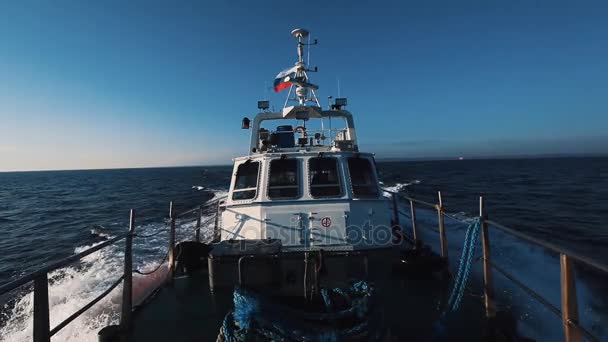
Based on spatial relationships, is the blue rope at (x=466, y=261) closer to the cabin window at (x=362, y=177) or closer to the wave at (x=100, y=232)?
the cabin window at (x=362, y=177)

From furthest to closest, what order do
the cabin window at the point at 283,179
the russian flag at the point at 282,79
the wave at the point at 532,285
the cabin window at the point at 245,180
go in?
1. the russian flag at the point at 282,79
2. the cabin window at the point at 245,180
3. the cabin window at the point at 283,179
4. the wave at the point at 532,285

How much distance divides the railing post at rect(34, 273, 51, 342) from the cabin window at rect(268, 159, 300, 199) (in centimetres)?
454

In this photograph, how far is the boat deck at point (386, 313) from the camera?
13.9 ft

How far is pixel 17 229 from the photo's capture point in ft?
69.2

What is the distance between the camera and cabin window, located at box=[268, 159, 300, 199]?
7.10 meters

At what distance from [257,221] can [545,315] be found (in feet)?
21.4

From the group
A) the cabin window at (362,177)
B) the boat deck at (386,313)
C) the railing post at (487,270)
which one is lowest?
the boat deck at (386,313)

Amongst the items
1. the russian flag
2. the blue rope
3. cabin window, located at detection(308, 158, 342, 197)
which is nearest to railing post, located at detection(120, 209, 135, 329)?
cabin window, located at detection(308, 158, 342, 197)

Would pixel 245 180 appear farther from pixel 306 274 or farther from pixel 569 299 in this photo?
pixel 569 299

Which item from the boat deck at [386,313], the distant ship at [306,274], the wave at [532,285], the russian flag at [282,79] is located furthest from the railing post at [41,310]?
the russian flag at [282,79]

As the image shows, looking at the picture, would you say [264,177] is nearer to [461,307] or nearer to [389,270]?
[389,270]

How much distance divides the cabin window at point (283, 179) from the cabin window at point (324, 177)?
389 mm

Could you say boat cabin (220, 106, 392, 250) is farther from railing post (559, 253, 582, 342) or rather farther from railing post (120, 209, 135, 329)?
railing post (559, 253, 582, 342)

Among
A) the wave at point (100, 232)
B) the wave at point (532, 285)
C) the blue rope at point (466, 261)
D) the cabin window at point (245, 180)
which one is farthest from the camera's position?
the wave at point (100, 232)
